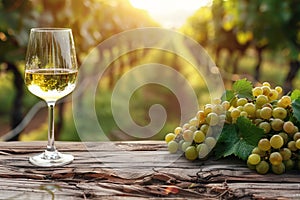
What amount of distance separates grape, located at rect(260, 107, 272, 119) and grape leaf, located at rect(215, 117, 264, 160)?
53 millimetres

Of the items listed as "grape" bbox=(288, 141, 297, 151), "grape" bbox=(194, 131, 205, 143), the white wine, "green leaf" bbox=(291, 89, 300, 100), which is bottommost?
"grape" bbox=(288, 141, 297, 151)

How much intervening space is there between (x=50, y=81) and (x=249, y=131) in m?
0.49

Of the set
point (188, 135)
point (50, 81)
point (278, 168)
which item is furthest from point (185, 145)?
point (50, 81)

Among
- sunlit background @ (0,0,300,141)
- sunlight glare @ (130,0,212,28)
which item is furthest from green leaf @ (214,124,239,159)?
sunlight glare @ (130,0,212,28)

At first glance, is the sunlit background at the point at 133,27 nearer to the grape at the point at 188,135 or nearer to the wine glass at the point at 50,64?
the grape at the point at 188,135

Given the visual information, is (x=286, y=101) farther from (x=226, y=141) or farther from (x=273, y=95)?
(x=226, y=141)

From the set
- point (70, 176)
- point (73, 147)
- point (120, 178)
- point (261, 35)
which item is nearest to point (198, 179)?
point (120, 178)

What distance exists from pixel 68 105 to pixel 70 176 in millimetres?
5931

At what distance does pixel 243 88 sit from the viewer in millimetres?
1381

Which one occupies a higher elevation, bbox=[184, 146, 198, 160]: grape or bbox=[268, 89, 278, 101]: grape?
bbox=[268, 89, 278, 101]: grape

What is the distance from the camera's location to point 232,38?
498 centimetres

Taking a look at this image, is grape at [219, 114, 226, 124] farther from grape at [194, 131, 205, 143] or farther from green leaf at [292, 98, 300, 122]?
green leaf at [292, 98, 300, 122]

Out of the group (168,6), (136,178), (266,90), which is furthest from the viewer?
(168,6)

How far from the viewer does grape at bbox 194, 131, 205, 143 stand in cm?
128
